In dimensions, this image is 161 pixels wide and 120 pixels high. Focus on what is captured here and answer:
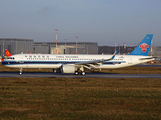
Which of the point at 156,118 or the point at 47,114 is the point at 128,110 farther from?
the point at 47,114

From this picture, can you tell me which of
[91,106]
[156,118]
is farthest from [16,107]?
[156,118]

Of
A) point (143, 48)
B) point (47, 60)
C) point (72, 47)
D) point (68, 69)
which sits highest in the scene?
point (72, 47)

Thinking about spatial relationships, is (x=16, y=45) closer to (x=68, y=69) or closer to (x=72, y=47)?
(x=72, y=47)

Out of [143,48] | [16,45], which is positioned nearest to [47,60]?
[143,48]

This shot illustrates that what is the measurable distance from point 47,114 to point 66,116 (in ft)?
3.61

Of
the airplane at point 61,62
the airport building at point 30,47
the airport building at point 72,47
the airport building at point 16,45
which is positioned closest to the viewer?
the airplane at point 61,62

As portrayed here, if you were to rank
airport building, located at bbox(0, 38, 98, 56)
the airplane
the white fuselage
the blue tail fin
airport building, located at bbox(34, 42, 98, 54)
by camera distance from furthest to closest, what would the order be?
1. airport building, located at bbox(34, 42, 98, 54)
2. airport building, located at bbox(0, 38, 98, 56)
3. the blue tail fin
4. the white fuselage
5. the airplane

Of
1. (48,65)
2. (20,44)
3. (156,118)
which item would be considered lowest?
(156,118)

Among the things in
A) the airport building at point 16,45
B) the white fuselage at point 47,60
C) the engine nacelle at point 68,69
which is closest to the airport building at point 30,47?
the airport building at point 16,45

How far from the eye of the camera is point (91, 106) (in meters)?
13.6

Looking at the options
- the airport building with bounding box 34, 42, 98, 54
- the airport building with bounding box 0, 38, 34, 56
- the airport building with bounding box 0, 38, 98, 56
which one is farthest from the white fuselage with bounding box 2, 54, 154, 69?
the airport building with bounding box 34, 42, 98, 54

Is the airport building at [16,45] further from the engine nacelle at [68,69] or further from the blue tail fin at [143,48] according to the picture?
the engine nacelle at [68,69]

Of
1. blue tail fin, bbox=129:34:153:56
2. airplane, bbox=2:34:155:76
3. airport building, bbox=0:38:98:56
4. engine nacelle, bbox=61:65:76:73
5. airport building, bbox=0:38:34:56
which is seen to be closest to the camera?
engine nacelle, bbox=61:65:76:73

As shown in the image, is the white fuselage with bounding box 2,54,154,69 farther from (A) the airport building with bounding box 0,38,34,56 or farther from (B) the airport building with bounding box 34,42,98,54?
(B) the airport building with bounding box 34,42,98,54
